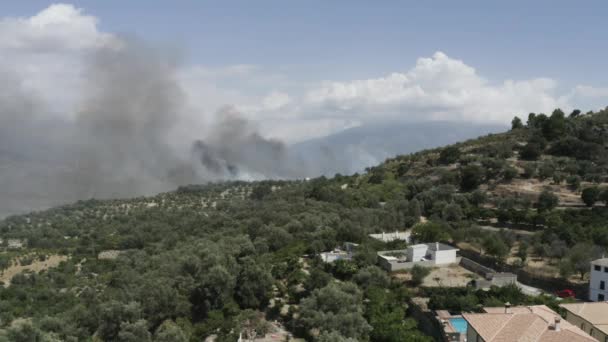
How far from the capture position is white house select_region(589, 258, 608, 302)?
17.8 m

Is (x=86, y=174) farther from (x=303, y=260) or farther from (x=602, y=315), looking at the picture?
(x=602, y=315)

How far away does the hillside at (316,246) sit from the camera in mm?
16203

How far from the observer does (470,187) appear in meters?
38.0

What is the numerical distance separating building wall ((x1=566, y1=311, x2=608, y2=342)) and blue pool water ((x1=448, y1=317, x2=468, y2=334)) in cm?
293

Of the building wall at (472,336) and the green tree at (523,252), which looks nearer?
the building wall at (472,336)

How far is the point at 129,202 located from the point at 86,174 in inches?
499

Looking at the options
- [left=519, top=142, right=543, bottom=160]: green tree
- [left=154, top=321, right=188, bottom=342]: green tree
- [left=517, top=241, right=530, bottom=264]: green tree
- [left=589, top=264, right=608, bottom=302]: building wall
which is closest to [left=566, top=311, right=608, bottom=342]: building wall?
[left=589, top=264, right=608, bottom=302]: building wall

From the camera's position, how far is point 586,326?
13.5 meters

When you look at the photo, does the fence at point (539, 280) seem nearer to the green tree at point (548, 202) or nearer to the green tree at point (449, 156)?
the green tree at point (548, 202)

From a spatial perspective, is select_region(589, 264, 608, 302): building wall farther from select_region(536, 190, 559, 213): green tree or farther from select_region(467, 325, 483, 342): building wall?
select_region(536, 190, 559, 213): green tree

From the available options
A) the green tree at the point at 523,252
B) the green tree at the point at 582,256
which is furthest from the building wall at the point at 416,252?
Result: the green tree at the point at 582,256

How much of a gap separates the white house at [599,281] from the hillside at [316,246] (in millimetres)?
1182

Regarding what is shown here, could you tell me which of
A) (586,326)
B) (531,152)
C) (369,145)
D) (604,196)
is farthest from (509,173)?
(369,145)

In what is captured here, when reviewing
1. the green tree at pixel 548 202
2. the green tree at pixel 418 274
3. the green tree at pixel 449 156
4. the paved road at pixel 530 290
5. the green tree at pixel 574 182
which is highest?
the green tree at pixel 449 156
